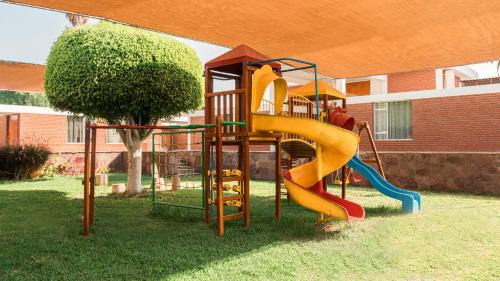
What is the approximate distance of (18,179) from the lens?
48.9 ft

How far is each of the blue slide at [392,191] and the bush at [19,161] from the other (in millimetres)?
12640

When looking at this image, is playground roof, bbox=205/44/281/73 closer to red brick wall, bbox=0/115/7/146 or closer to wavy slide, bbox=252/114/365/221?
wavy slide, bbox=252/114/365/221

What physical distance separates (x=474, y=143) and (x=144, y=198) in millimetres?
12500

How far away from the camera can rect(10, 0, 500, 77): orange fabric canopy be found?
5.72 metres

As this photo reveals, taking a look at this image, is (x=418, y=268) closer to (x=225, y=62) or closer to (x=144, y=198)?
(x=225, y=62)

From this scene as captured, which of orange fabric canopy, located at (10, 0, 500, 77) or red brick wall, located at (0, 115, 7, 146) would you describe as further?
red brick wall, located at (0, 115, 7, 146)

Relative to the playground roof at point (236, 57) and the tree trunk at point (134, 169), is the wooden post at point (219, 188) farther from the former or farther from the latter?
the tree trunk at point (134, 169)

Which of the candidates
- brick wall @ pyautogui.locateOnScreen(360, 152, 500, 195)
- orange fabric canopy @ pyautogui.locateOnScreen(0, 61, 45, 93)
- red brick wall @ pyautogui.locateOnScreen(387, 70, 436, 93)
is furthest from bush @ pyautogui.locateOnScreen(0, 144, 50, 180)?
red brick wall @ pyautogui.locateOnScreen(387, 70, 436, 93)

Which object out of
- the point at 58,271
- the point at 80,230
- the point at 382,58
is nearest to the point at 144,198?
the point at 80,230

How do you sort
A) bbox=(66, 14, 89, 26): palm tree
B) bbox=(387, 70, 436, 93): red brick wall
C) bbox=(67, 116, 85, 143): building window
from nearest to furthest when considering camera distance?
bbox=(66, 14, 89, 26): palm tree
bbox=(67, 116, 85, 143): building window
bbox=(387, 70, 436, 93): red brick wall

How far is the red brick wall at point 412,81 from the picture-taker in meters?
22.8

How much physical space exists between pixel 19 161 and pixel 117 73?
851 cm

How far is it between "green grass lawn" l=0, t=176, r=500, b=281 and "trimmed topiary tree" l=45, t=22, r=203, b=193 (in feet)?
8.92

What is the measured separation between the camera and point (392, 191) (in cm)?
814
